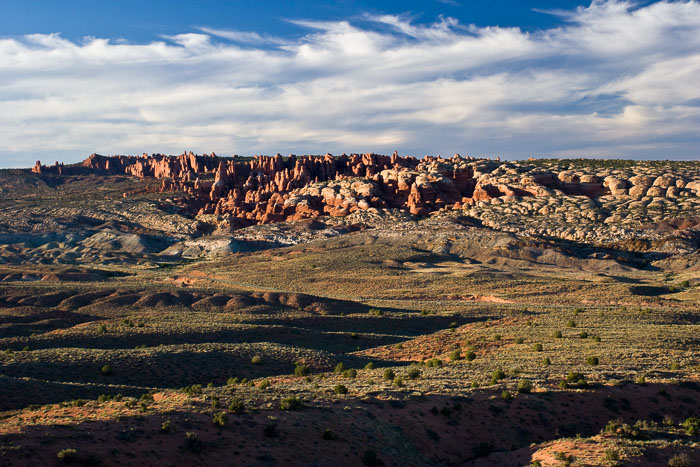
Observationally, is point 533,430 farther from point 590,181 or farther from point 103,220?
point 103,220

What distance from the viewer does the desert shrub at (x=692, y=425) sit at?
1884 cm

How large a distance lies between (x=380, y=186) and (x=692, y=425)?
133193 millimetres

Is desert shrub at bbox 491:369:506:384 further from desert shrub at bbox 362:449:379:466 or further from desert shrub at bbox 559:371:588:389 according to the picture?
desert shrub at bbox 362:449:379:466

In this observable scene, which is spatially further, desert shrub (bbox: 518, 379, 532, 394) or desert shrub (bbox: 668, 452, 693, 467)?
desert shrub (bbox: 518, 379, 532, 394)

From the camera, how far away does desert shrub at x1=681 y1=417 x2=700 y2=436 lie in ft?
61.8

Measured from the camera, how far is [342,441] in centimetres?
1753

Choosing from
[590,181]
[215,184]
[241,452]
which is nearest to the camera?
[241,452]

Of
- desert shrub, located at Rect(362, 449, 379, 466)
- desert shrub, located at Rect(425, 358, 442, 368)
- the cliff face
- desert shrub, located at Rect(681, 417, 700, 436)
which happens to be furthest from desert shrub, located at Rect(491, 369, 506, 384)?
the cliff face

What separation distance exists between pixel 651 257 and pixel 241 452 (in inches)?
3949

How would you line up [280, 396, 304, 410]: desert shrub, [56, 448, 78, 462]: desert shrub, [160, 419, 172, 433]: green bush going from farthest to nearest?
[280, 396, 304, 410]: desert shrub
[160, 419, 172, 433]: green bush
[56, 448, 78, 462]: desert shrub

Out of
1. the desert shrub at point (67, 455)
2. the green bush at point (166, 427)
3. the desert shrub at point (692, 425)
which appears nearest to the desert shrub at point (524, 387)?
the desert shrub at point (692, 425)

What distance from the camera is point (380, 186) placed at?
15100 centimetres

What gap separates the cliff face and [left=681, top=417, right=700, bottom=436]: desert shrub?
11449 cm

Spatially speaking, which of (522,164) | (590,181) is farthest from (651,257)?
(522,164)
